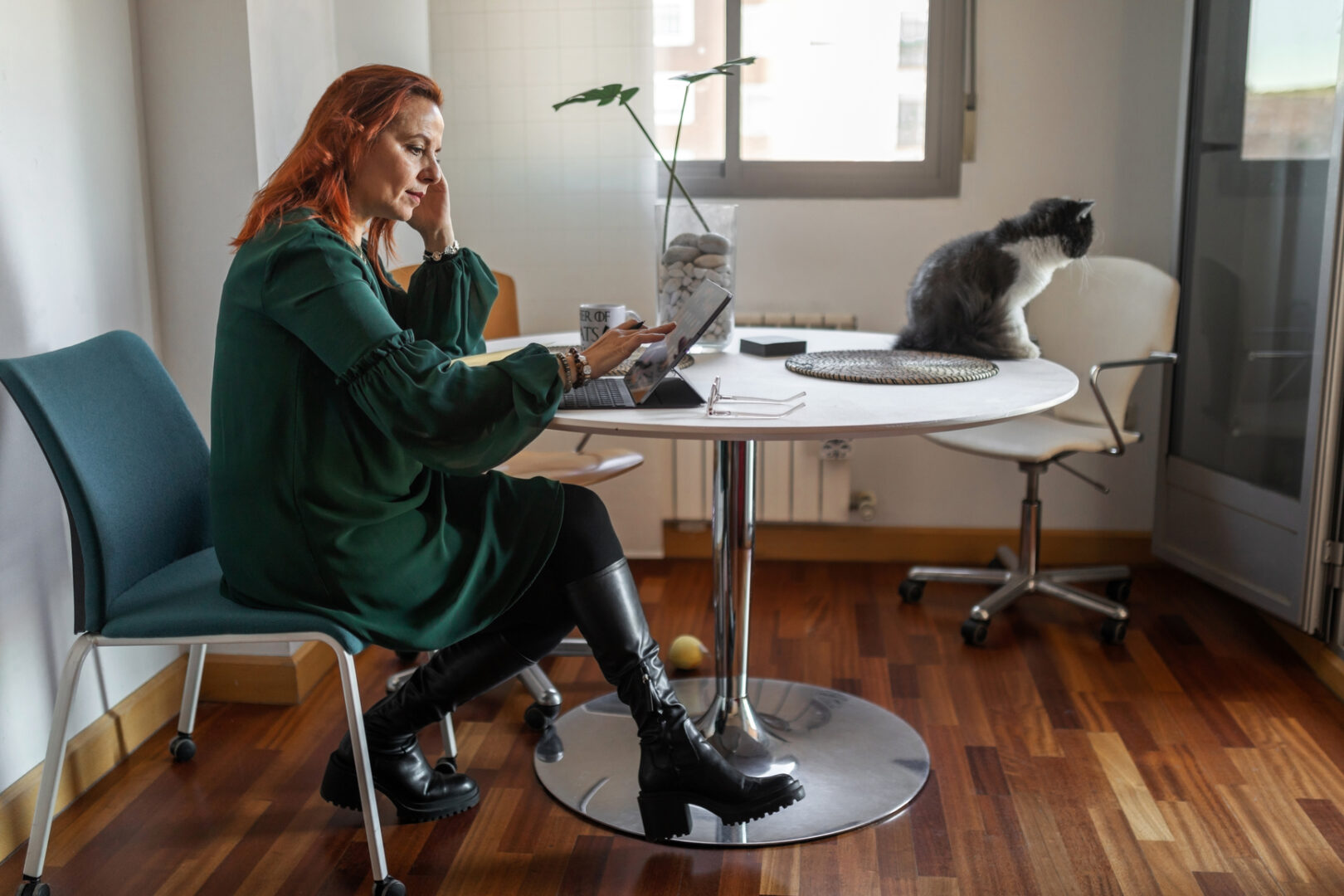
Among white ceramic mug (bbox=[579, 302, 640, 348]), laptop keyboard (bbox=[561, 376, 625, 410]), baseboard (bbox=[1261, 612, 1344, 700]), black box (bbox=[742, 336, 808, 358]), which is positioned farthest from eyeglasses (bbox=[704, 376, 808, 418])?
baseboard (bbox=[1261, 612, 1344, 700])

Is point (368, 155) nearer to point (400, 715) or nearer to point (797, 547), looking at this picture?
point (400, 715)

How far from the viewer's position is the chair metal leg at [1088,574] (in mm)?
2910

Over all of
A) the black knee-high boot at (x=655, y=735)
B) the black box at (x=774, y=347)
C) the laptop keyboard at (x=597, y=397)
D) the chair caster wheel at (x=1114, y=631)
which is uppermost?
the black box at (x=774, y=347)

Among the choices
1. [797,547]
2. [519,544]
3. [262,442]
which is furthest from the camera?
[797,547]

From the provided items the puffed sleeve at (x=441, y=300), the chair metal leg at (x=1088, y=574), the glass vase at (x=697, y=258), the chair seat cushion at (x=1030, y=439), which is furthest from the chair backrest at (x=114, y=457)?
the chair metal leg at (x=1088, y=574)

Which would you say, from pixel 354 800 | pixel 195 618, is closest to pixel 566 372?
pixel 195 618

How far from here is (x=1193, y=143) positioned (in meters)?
2.87

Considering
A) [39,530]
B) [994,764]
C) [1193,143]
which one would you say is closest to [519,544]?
[39,530]

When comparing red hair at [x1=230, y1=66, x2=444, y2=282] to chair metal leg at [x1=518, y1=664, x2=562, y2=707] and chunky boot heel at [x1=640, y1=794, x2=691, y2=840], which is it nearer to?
chunky boot heel at [x1=640, y1=794, x2=691, y2=840]

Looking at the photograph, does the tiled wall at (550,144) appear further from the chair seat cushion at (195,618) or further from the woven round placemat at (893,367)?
the chair seat cushion at (195,618)

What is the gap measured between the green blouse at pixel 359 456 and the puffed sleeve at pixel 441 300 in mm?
248

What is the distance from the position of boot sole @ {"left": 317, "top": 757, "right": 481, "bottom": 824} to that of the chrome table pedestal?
173mm

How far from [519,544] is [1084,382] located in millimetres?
1833

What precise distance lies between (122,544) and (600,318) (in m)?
0.84
